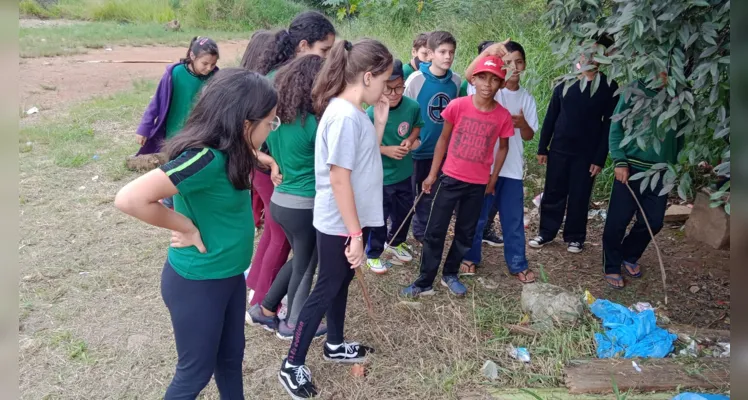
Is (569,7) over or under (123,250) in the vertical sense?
over

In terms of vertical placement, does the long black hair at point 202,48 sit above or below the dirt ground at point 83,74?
above

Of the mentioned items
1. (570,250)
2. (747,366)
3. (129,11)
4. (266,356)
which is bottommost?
(266,356)

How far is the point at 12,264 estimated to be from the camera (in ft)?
2.31

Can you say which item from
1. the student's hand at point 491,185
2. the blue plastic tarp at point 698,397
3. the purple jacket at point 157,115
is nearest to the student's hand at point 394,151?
the student's hand at point 491,185

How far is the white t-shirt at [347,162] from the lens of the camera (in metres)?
2.42

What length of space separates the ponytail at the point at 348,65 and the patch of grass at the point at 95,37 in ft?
39.0

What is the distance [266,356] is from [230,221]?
1326 millimetres

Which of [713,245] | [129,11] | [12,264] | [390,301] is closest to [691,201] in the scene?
[713,245]

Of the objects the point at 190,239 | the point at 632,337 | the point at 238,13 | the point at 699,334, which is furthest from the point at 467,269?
the point at 238,13

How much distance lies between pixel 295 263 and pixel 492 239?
227 centimetres

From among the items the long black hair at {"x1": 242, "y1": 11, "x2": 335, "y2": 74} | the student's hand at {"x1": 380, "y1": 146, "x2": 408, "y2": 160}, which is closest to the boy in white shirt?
the student's hand at {"x1": 380, "y1": 146, "x2": 408, "y2": 160}

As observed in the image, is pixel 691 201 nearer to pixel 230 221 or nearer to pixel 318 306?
pixel 318 306

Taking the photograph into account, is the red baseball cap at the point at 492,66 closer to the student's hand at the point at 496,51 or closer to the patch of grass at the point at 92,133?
the student's hand at the point at 496,51

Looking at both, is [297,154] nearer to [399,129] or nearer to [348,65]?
[348,65]
